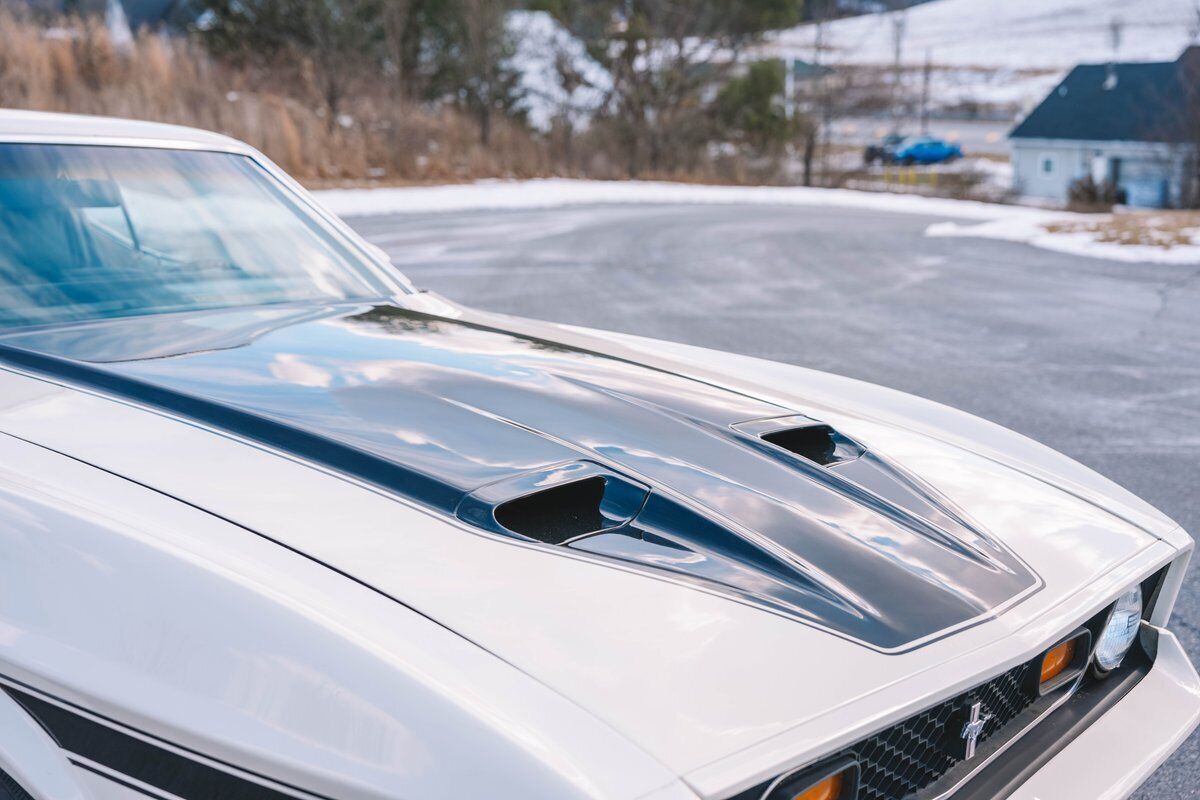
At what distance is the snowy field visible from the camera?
1203 cm

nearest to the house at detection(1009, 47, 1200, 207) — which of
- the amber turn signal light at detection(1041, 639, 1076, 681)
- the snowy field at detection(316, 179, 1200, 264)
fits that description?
the snowy field at detection(316, 179, 1200, 264)

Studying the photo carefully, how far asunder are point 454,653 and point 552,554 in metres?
0.28

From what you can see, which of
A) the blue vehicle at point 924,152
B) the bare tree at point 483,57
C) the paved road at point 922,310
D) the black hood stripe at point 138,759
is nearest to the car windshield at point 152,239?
the black hood stripe at point 138,759

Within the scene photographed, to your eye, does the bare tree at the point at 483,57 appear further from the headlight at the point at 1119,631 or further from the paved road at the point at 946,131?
the headlight at the point at 1119,631

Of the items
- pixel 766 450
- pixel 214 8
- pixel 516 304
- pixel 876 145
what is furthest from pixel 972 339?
pixel 876 145

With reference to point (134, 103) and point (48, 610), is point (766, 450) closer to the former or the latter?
point (48, 610)

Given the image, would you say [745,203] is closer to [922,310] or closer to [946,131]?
[922,310]

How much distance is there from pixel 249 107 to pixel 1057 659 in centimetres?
2088

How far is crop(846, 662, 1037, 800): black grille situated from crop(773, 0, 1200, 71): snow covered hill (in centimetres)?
10151

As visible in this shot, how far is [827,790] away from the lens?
1193 mm

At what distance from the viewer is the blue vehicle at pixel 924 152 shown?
55594 millimetres

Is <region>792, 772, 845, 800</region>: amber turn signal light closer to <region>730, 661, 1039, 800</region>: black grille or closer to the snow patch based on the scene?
<region>730, 661, 1039, 800</region>: black grille

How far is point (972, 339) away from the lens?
22.5 feet

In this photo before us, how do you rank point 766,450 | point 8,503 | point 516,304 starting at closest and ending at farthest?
point 8,503
point 766,450
point 516,304
